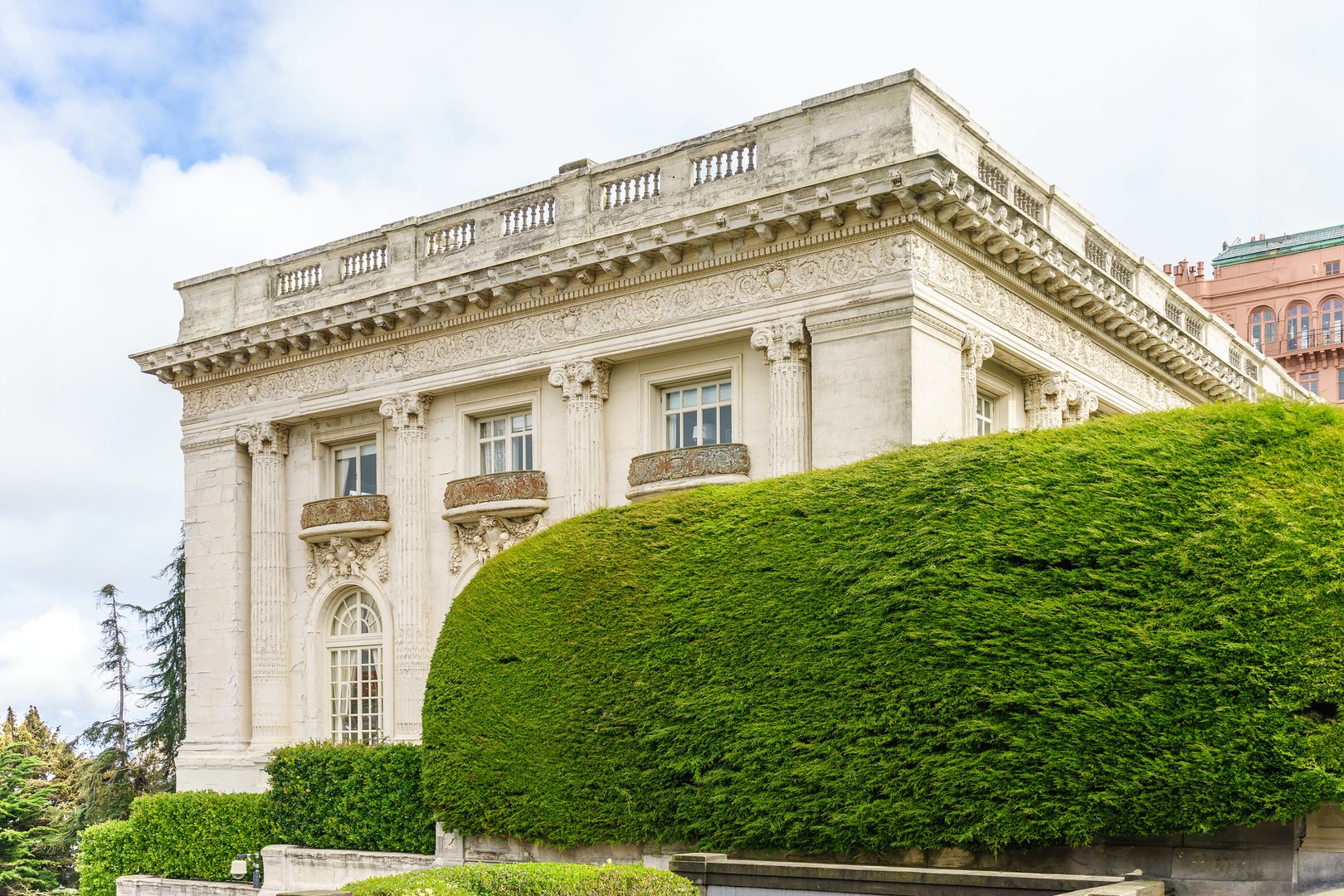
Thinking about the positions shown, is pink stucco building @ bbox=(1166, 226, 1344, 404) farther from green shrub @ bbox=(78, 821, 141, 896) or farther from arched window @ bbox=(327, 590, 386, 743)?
green shrub @ bbox=(78, 821, 141, 896)

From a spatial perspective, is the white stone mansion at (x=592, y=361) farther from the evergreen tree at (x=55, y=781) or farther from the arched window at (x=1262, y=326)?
the arched window at (x=1262, y=326)

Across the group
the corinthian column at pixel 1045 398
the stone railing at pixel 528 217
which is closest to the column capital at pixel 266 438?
the stone railing at pixel 528 217

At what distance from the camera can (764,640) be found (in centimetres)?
1495

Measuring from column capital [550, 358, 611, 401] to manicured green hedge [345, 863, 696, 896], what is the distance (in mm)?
13564

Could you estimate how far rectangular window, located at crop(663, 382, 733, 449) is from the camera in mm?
25250

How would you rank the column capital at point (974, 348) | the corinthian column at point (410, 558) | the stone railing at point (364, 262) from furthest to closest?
1. the stone railing at point (364, 262)
2. the corinthian column at point (410, 558)
3. the column capital at point (974, 348)

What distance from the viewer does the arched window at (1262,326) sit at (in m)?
60.2

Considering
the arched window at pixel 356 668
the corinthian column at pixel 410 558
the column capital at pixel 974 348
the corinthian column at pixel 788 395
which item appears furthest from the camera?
the arched window at pixel 356 668

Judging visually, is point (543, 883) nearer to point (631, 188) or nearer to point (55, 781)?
point (631, 188)

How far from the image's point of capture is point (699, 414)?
2569 cm

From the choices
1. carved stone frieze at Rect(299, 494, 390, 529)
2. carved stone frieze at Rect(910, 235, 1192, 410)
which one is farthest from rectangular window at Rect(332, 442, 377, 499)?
carved stone frieze at Rect(910, 235, 1192, 410)

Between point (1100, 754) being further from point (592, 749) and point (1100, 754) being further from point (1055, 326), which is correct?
point (1055, 326)

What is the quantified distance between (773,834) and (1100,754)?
3689mm

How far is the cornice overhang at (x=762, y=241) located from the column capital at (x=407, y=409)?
4.89 ft
